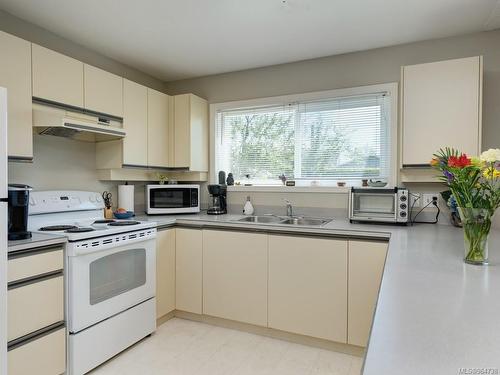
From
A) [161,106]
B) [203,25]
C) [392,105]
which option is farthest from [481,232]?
[161,106]

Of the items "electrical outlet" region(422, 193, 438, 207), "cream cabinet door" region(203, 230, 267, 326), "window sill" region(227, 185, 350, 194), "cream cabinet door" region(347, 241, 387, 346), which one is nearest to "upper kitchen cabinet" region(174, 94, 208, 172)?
"window sill" region(227, 185, 350, 194)

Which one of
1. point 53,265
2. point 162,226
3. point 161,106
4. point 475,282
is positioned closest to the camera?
point 475,282

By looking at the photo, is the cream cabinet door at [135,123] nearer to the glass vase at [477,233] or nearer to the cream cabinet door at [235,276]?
the cream cabinet door at [235,276]

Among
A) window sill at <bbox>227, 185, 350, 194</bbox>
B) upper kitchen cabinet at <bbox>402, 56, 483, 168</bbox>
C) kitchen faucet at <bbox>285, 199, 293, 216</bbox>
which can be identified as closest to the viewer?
upper kitchen cabinet at <bbox>402, 56, 483, 168</bbox>

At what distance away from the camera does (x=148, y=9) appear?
2.17m

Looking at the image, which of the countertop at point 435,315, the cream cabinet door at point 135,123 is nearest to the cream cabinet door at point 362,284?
the countertop at point 435,315

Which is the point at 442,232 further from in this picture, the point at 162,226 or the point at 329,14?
the point at 162,226

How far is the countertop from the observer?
646 millimetres

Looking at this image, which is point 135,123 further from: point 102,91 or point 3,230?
point 3,230

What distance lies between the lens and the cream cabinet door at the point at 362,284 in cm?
220

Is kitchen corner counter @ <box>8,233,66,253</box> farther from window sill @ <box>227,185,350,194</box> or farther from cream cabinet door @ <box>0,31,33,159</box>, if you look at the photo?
window sill @ <box>227,185,350,194</box>

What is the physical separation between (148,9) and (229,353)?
2.45 metres

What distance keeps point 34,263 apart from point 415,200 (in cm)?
271

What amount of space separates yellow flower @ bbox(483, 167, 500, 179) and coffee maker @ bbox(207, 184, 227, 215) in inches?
88.5
